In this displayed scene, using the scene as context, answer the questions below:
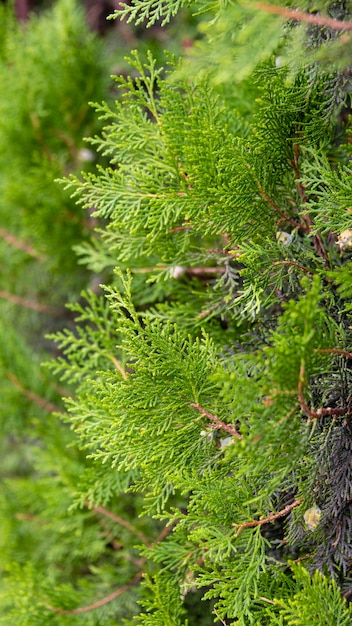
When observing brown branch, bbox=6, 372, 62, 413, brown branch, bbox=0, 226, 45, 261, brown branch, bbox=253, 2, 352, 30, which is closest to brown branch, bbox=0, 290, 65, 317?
brown branch, bbox=0, 226, 45, 261

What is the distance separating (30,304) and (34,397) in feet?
0.92

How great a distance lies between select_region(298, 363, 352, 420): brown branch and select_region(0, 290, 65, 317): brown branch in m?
0.85

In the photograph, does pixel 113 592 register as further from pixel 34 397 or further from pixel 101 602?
pixel 34 397

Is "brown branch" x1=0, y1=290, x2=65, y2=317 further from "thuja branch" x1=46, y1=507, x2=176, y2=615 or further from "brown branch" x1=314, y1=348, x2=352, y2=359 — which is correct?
"brown branch" x1=314, y1=348, x2=352, y2=359

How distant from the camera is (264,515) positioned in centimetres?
59

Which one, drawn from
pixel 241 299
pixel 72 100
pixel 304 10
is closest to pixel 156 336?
pixel 241 299

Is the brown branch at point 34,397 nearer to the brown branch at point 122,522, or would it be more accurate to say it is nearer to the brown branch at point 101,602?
the brown branch at point 122,522

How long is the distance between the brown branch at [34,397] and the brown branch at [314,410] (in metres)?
0.65

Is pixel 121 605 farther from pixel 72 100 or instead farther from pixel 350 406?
pixel 72 100

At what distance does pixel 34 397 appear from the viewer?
1107 millimetres

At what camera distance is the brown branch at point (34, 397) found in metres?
1.09

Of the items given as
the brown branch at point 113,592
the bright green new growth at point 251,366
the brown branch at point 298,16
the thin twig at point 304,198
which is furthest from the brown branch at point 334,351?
the brown branch at point 113,592

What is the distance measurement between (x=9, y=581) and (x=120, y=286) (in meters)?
0.46

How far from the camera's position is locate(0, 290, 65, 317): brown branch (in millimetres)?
1306
